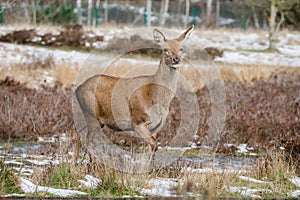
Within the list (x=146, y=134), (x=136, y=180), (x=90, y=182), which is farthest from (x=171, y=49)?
(x=90, y=182)

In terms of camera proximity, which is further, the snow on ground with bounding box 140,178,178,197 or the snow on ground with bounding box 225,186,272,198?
the snow on ground with bounding box 225,186,272,198

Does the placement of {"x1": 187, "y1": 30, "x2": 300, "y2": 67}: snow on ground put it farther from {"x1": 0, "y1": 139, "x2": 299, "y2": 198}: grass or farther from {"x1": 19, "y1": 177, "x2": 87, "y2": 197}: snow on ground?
{"x1": 19, "y1": 177, "x2": 87, "y2": 197}: snow on ground

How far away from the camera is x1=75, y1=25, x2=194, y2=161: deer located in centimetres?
773

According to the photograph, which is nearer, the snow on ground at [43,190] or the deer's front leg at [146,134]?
the snow on ground at [43,190]

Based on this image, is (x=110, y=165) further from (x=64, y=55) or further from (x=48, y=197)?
(x=64, y=55)

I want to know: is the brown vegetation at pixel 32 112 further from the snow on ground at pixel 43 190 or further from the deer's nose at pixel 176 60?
the snow on ground at pixel 43 190

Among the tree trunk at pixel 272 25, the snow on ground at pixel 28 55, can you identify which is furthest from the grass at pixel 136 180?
the tree trunk at pixel 272 25

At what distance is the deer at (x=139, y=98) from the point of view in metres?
7.73

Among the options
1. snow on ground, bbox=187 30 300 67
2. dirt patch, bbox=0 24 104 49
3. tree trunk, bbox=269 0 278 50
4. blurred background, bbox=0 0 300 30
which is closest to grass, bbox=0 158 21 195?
snow on ground, bbox=187 30 300 67

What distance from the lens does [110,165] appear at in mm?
7414

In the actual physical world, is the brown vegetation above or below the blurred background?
above

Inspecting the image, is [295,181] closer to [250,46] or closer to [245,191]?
[245,191]

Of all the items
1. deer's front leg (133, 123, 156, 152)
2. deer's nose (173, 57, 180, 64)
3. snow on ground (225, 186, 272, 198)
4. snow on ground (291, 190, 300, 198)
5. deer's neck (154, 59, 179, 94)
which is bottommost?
snow on ground (291, 190, 300, 198)

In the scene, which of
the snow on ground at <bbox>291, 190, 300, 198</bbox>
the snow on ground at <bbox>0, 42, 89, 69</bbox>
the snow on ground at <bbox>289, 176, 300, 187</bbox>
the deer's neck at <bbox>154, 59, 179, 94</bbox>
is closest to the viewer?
the snow on ground at <bbox>291, 190, 300, 198</bbox>
